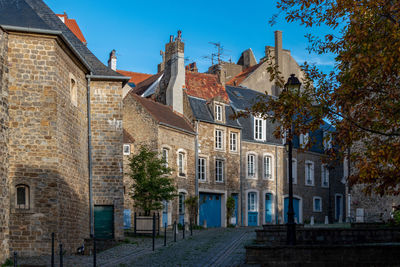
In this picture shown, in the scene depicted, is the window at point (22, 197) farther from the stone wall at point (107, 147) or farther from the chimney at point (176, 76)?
the chimney at point (176, 76)

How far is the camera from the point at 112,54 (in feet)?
139

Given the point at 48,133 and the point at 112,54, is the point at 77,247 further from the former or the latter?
the point at 112,54

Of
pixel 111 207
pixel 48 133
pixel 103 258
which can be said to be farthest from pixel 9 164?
pixel 111 207

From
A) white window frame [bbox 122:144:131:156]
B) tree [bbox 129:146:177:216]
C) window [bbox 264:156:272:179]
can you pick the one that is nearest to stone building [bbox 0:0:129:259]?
tree [bbox 129:146:177:216]

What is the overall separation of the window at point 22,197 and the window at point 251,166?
67.3 feet

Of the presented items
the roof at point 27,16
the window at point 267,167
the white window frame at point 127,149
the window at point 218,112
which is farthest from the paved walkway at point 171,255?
the window at point 267,167

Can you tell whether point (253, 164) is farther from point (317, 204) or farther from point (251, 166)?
point (317, 204)

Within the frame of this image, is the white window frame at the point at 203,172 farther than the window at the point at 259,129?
No

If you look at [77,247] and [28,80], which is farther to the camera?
[77,247]

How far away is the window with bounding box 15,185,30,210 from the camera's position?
1577 centimetres

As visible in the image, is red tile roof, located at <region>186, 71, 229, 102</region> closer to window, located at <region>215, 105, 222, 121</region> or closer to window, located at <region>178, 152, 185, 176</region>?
window, located at <region>215, 105, 222, 121</region>

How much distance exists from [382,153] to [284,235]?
797 centimetres

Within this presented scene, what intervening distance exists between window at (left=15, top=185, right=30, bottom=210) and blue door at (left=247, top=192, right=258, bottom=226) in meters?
20.3

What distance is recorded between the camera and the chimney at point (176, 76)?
32.6m
